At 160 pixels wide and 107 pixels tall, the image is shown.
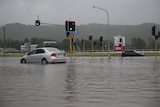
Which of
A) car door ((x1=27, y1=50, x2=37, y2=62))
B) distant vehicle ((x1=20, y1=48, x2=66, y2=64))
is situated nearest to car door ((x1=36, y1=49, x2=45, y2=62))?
distant vehicle ((x1=20, y1=48, x2=66, y2=64))

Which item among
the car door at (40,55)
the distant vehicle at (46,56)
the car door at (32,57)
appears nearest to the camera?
the distant vehicle at (46,56)

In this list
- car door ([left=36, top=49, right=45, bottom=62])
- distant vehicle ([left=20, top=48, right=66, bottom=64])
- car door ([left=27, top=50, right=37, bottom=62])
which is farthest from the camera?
car door ([left=27, top=50, right=37, bottom=62])

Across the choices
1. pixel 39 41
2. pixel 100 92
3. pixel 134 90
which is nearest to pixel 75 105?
pixel 100 92

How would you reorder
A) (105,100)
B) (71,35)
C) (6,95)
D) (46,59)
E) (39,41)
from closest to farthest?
(105,100) → (6,95) → (46,59) → (71,35) → (39,41)

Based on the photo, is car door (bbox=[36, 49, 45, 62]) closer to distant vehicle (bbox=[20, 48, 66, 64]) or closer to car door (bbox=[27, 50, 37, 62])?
distant vehicle (bbox=[20, 48, 66, 64])

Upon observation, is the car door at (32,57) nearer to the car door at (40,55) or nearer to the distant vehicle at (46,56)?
the distant vehicle at (46,56)

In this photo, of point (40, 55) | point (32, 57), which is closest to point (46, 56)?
point (40, 55)

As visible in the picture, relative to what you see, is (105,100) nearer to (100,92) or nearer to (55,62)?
(100,92)

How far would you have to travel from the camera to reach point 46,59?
86.3ft

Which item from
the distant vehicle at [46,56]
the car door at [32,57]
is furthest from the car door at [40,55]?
the car door at [32,57]

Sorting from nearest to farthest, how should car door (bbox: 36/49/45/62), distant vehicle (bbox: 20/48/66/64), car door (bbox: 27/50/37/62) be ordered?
1. distant vehicle (bbox: 20/48/66/64)
2. car door (bbox: 36/49/45/62)
3. car door (bbox: 27/50/37/62)

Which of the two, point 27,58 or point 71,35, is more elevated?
point 71,35

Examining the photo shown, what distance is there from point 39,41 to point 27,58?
146820 mm

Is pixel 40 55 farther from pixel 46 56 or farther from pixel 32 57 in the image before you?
pixel 32 57
